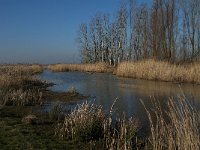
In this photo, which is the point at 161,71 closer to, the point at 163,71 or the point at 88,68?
the point at 163,71

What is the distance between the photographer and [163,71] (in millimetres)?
25797

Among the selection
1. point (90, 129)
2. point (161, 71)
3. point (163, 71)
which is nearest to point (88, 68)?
point (161, 71)

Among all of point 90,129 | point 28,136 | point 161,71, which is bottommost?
point 28,136

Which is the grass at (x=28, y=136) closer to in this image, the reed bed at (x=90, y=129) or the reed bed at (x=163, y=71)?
the reed bed at (x=90, y=129)

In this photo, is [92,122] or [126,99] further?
[126,99]

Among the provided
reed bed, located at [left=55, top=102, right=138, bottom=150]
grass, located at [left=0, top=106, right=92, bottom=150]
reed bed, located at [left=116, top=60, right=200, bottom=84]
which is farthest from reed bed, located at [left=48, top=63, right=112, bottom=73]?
reed bed, located at [left=55, top=102, right=138, bottom=150]

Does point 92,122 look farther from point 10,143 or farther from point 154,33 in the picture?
point 154,33

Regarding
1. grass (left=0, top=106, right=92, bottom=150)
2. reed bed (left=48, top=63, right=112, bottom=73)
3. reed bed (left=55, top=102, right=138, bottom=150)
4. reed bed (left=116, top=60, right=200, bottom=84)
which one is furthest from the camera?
reed bed (left=48, top=63, right=112, bottom=73)

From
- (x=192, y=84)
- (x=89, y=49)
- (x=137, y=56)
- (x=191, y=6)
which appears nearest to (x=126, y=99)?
(x=192, y=84)

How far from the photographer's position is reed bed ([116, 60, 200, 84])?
23.5 metres

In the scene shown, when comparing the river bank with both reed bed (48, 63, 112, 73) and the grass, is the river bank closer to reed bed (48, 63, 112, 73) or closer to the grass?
reed bed (48, 63, 112, 73)

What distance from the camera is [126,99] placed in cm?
1608

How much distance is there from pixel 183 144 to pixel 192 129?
1.40 ft

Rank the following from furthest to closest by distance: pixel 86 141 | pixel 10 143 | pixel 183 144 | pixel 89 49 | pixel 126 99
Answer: pixel 89 49
pixel 126 99
pixel 86 141
pixel 10 143
pixel 183 144
